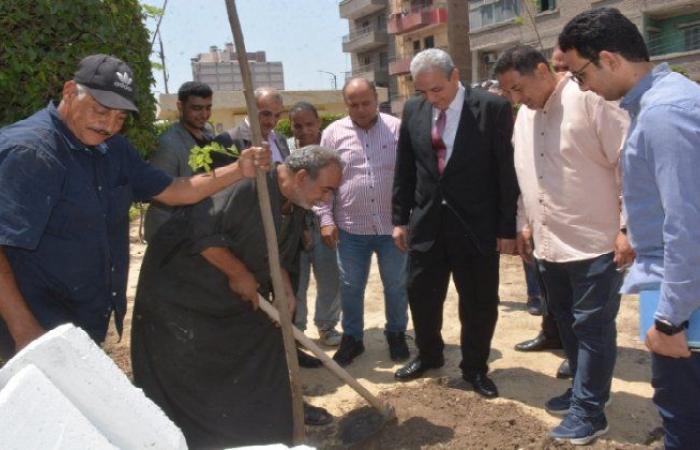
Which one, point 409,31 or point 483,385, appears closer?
point 483,385

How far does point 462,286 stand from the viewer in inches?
156

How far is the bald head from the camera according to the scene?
14.6ft

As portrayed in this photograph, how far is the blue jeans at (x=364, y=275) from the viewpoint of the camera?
457cm

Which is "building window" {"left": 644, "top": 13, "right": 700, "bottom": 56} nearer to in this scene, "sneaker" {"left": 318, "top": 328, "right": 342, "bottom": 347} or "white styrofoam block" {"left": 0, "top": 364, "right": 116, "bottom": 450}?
"sneaker" {"left": 318, "top": 328, "right": 342, "bottom": 347}

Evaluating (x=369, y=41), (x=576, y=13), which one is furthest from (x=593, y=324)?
(x=369, y=41)

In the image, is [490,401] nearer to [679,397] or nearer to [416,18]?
[679,397]

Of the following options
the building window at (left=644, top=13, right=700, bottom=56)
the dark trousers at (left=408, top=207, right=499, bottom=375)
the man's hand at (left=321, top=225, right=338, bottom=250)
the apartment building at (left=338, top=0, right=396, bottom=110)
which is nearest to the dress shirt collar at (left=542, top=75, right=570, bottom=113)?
the dark trousers at (left=408, top=207, right=499, bottom=375)

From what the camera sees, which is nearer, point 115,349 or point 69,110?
point 69,110

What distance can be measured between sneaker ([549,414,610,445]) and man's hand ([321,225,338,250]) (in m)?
1.94

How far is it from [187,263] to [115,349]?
2480mm

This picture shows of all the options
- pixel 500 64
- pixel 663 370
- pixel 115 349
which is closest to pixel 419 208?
pixel 500 64

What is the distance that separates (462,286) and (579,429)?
1078 mm

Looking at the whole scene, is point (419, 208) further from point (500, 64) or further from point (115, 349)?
point (115, 349)

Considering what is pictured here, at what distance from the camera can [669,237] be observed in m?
1.97
